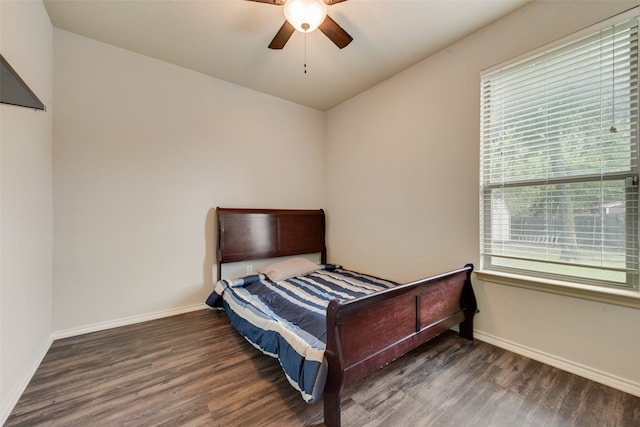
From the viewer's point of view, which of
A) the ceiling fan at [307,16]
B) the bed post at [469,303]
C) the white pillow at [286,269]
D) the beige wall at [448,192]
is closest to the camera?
the ceiling fan at [307,16]

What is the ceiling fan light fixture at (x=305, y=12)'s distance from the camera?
62.3 inches

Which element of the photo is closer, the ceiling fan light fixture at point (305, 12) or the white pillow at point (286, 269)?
the ceiling fan light fixture at point (305, 12)

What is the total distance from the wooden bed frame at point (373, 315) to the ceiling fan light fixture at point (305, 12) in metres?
1.84

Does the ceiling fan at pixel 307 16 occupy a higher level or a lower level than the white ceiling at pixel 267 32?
lower

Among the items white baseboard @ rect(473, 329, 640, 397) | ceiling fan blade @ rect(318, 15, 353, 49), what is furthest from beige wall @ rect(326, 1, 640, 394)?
ceiling fan blade @ rect(318, 15, 353, 49)

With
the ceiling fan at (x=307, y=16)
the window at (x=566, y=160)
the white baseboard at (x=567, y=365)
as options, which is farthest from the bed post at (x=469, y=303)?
the ceiling fan at (x=307, y=16)

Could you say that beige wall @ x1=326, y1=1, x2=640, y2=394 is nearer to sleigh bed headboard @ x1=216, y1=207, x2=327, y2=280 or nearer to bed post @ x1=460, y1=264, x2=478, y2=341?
bed post @ x1=460, y1=264, x2=478, y2=341

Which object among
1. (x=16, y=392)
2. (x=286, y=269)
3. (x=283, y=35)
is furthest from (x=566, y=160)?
(x=16, y=392)

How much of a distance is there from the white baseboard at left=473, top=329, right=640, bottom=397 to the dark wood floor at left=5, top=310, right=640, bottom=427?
0.19 feet

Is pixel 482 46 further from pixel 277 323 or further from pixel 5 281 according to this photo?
pixel 5 281

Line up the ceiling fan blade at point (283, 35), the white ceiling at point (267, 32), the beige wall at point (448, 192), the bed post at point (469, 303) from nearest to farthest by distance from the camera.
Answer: the beige wall at point (448, 192), the ceiling fan blade at point (283, 35), the white ceiling at point (267, 32), the bed post at point (469, 303)

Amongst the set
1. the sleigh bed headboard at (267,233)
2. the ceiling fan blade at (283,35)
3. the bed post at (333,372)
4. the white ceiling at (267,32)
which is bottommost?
the bed post at (333,372)

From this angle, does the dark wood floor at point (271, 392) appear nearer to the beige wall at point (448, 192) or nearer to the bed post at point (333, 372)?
the bed post at point (333, 372)

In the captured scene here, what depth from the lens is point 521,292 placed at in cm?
209
